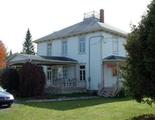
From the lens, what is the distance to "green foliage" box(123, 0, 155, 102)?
47.3ft

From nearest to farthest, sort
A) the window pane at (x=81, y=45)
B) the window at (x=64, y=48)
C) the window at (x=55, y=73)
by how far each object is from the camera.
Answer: the window pane at (x=81, y=45) < the window at (x=64, y=48) < the window at (x=55, y=73)

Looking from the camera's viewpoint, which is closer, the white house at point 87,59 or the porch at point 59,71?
the porch at point 59,71

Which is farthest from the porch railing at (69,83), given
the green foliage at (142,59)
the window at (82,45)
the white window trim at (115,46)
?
the green foliage at (142,59)

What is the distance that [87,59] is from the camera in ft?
129

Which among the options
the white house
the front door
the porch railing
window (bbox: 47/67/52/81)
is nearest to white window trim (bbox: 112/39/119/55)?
the white house

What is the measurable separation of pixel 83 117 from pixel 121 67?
3098 millimetres

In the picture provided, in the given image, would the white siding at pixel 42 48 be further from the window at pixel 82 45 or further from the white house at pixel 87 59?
the window at pixel 82 45

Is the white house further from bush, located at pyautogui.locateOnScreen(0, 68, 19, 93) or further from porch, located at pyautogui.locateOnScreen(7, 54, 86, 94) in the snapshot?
bush, located at pyautogui.locateOnScreen(0, 68, 19, 93)

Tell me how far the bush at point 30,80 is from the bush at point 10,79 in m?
1.69

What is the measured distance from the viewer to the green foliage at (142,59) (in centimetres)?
1441

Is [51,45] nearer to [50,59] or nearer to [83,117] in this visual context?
[50,59]

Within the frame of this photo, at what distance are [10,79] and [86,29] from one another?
10824mm

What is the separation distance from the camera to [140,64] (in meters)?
14.7

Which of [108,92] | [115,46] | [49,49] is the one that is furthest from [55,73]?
[108,92]
